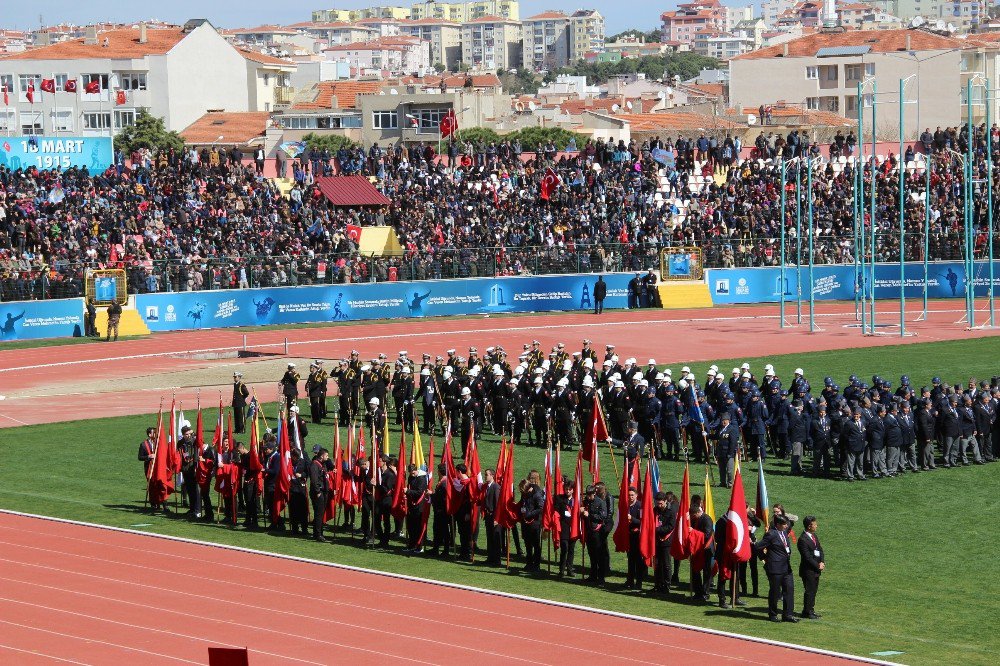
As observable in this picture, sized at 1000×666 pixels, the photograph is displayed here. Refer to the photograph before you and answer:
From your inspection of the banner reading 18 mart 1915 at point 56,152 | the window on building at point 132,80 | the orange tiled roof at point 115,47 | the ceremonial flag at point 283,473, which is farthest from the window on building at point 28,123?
the ceremonial flag at point 283,473

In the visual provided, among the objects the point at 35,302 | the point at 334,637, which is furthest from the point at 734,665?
the point at 35,302

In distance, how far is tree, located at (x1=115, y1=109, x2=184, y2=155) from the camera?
85.9 m

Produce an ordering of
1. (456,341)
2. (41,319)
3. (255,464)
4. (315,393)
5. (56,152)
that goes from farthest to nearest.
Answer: (56,152)
(41,319)
(456,341)
(315,393)
(255,464)

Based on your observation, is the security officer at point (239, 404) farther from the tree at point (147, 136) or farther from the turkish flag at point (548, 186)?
the tree at point (147, 136)

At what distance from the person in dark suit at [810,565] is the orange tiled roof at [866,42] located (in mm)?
69400

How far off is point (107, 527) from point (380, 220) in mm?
31238

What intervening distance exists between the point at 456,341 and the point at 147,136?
49597mm

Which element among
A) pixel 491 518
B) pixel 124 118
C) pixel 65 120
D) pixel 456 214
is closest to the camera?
pixel 491 518

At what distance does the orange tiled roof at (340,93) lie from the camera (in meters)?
96.9

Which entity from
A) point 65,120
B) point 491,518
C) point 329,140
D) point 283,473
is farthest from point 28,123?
point 491,518

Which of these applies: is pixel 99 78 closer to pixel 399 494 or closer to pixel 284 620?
pixel 399 494

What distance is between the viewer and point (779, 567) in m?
16.4

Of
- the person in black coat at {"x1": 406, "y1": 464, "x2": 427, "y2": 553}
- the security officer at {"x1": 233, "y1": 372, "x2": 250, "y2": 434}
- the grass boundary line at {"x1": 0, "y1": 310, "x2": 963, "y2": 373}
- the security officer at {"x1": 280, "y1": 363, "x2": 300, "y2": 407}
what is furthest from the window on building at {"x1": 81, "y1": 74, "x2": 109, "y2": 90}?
the person in black coat at {"x1": 406, "y1": 464, "x2": 427, "y2": 553}

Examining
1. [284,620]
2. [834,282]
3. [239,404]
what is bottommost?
[284,620]
